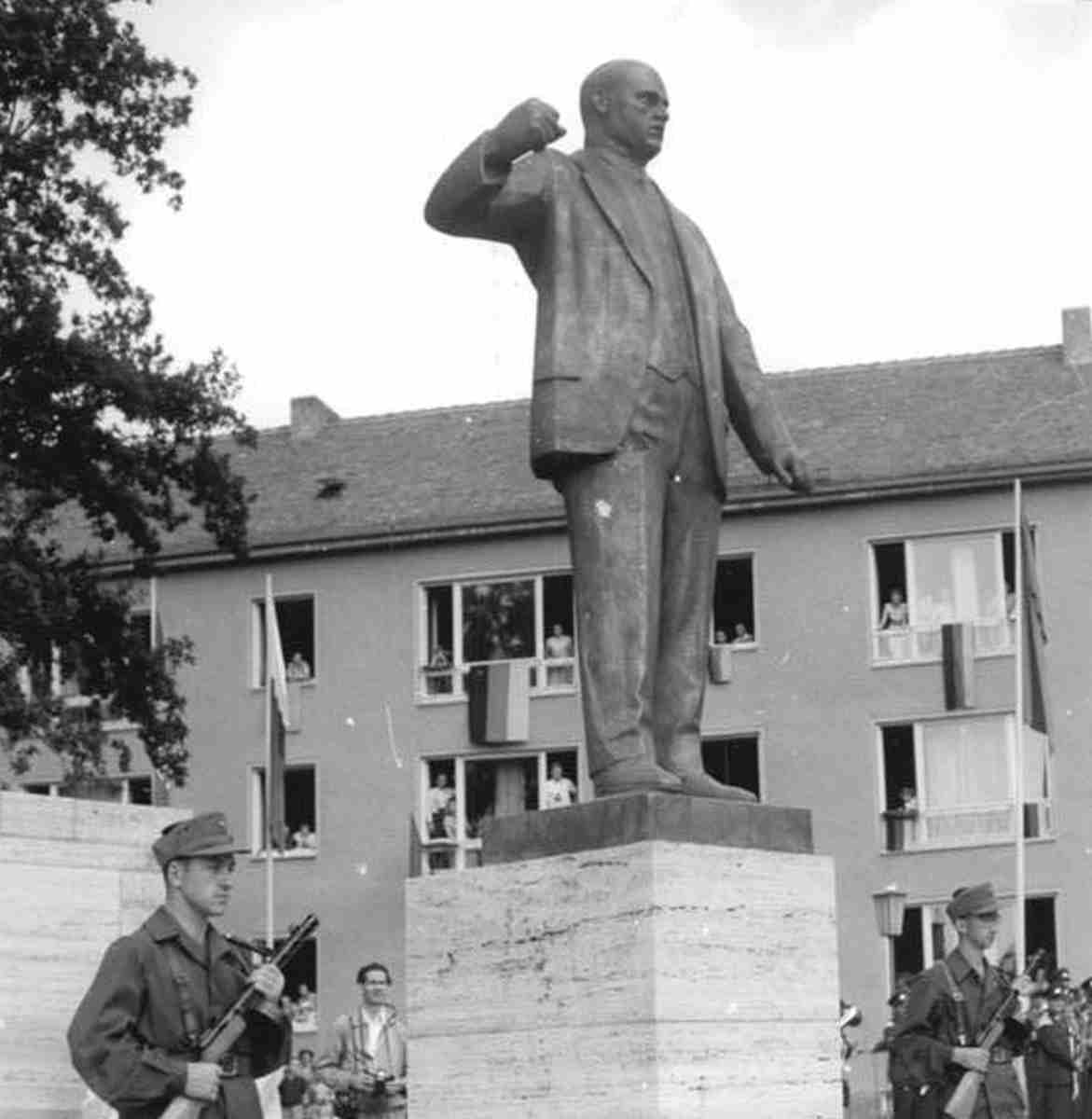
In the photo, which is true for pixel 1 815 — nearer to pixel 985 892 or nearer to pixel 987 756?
pixel 985 892

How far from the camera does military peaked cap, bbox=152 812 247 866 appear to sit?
25.8ft

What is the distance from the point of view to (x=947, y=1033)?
10.8 metres

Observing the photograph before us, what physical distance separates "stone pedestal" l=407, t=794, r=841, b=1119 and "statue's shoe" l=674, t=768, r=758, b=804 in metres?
0.13

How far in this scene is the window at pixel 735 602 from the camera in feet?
144

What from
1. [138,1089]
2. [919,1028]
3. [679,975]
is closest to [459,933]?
[679,975]

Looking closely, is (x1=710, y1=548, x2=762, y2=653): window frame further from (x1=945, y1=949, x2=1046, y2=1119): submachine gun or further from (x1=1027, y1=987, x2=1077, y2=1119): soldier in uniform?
(x1=945, y1=949, x2=1046, y2=1119): submachine gun

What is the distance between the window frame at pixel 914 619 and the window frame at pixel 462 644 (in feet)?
15.5

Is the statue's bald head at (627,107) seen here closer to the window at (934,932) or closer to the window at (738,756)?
the window at (934,932)

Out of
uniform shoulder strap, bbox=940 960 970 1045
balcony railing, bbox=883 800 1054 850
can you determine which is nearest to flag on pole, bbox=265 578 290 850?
balcony railing, bbox=883 800 1054 850

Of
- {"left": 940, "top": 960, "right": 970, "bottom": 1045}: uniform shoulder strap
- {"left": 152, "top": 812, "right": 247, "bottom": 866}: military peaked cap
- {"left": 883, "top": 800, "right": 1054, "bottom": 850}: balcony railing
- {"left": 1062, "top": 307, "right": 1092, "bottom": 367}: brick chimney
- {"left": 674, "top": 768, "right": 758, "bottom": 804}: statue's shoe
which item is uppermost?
{"left": 1062, "top": 307, "right": 1092, "bottom": 367}: brick chimney

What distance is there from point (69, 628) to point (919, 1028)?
22.4 metres

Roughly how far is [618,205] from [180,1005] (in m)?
3.03

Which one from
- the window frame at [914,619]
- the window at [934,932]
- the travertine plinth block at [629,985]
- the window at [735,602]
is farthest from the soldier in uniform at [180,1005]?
the window at [735,602]

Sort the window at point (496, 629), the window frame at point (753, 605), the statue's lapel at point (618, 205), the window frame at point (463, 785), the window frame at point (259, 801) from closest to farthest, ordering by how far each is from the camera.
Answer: the statue's lapel at point (618, 205) < the window frame at point (753, 605) < the window frame at point (463, 785) < the window at point (496, 629) < the window frame at point (259, 801)
